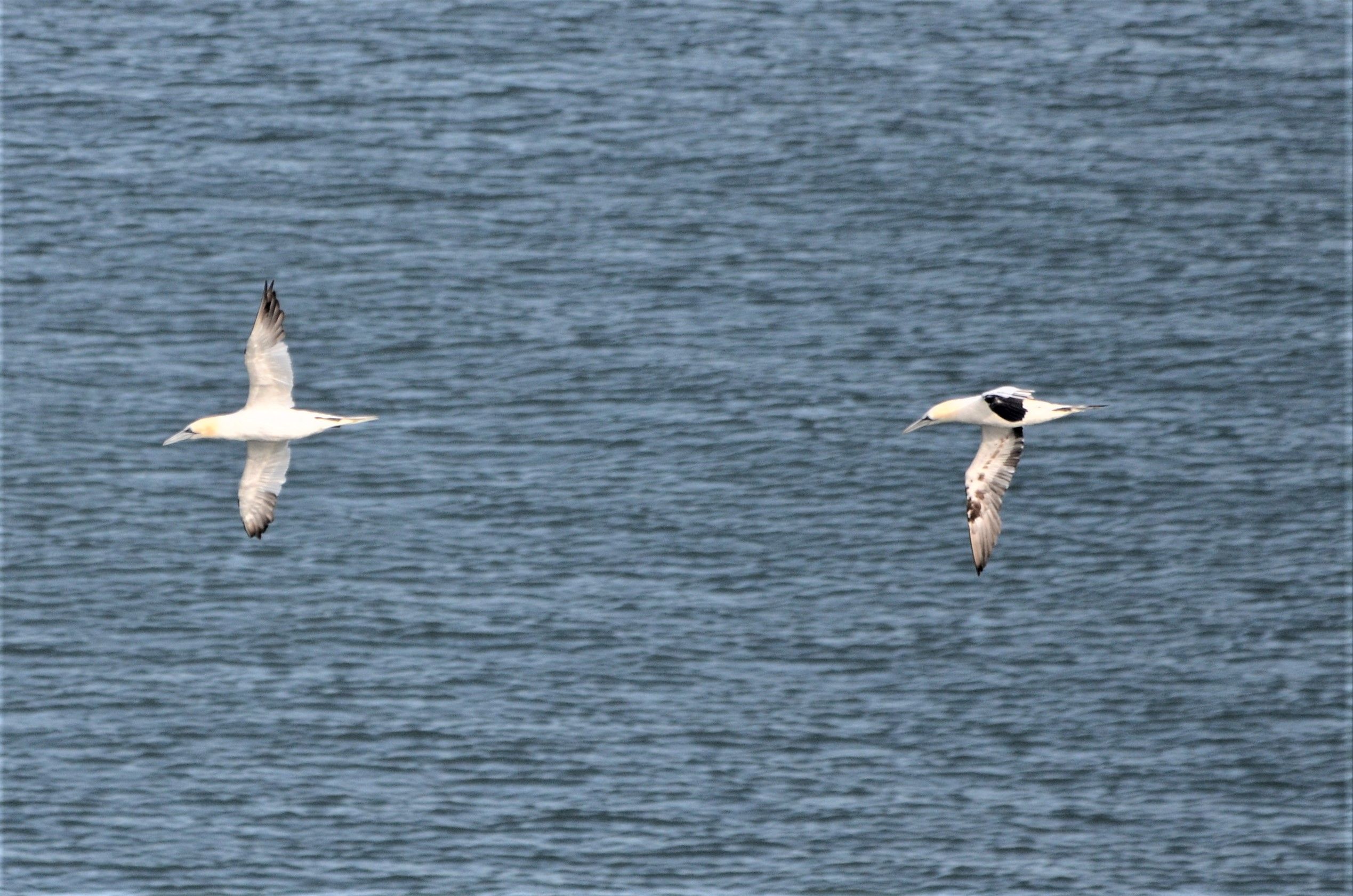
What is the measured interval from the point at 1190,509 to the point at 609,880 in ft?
71.1

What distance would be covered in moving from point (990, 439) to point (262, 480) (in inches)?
414

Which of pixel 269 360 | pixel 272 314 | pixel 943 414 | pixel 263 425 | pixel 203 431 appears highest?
pixel 272 314

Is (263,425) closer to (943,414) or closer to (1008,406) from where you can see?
(943,414)

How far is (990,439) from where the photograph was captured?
104ft

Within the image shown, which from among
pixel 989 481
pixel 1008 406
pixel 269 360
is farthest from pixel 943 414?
pixel 269 360

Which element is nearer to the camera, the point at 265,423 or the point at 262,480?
the point at 265,423

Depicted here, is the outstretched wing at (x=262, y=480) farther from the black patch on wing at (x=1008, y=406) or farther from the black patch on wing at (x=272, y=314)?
the black patch on wing at (x=1008, y=406)

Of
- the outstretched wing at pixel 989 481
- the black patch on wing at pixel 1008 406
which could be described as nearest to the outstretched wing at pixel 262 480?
the outstretched wing at pixel 989 481

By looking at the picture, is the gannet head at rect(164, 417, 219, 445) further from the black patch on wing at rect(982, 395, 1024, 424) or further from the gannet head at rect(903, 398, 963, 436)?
the black patch on wing at rect(982, 395, 1024, 424)

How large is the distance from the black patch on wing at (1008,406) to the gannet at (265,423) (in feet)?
27.7

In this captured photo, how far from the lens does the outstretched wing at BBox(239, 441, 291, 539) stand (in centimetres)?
3106

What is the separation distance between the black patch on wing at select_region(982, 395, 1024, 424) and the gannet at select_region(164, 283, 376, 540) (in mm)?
8444

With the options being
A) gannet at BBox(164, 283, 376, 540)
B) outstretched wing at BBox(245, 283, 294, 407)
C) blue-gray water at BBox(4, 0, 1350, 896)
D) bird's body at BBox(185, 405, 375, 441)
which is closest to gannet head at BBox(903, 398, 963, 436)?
gannet at BBox(164, 283, 376, 540)

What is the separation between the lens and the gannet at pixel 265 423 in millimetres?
29562
